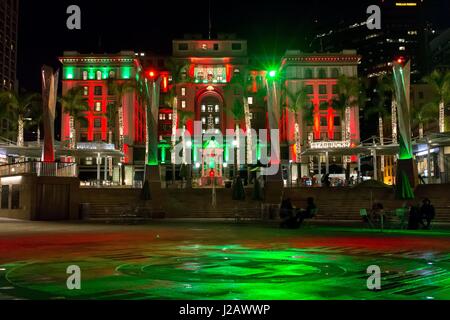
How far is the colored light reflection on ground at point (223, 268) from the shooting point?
8.03 meters

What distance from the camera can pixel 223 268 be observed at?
1080cm

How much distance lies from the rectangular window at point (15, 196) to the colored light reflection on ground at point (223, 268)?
19.0m

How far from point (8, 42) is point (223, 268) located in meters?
130

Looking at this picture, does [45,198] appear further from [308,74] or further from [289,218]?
[308,74]

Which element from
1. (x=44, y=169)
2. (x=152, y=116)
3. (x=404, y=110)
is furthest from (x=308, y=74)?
(x=44, y=169)

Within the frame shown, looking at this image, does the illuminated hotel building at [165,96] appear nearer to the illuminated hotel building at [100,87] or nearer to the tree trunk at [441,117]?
the illuminated hotel building at [100,87]

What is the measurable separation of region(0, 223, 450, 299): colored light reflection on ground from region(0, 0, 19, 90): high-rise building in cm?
11451

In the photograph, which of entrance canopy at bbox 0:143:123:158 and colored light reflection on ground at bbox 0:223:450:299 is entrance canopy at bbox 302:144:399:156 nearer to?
entrance canopy at bbox 0:143:123:158

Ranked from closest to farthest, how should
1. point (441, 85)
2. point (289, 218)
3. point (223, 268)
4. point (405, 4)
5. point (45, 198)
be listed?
point (223, 268), point (289, 218), point (45, 198), point (441, 85), point (405, 4)

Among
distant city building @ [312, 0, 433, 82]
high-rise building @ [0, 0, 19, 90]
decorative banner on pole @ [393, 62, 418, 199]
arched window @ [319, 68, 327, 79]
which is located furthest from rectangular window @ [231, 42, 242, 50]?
decorative banner on pole @ [393, 62, 418, 199]

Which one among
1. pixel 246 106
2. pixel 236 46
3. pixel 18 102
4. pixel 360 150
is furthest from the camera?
pixel 236 46

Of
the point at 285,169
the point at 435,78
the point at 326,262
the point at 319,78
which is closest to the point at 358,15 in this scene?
the point at 319,78

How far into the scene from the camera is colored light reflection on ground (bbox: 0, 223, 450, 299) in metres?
8.03
